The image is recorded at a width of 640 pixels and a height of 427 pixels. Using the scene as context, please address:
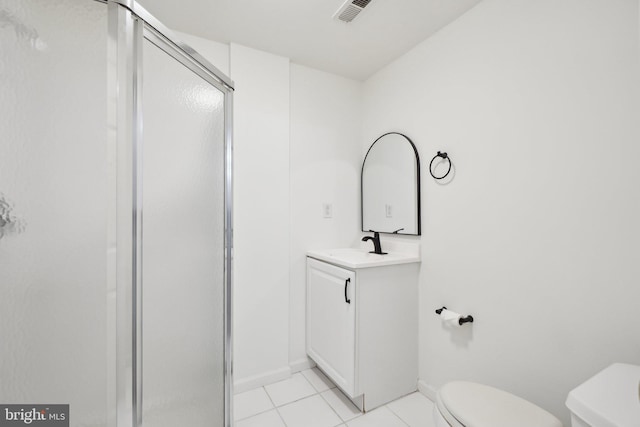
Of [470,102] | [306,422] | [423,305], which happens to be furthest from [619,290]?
[306,422]

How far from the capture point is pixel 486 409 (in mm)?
1021

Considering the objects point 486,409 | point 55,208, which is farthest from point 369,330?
point 55,208

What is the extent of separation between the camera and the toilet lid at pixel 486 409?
96cm

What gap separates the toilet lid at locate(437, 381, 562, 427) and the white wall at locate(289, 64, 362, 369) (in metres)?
1.22

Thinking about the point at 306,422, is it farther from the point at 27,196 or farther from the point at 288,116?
the point at 288,116

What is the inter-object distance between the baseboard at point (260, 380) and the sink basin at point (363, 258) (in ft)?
2.82

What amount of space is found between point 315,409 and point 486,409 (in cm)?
101

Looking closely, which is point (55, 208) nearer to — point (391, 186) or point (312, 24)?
point (312, 24)

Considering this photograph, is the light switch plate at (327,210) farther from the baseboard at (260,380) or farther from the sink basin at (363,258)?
the baseboard at (260,380)

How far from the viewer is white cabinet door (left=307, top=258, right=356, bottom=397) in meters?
1.60

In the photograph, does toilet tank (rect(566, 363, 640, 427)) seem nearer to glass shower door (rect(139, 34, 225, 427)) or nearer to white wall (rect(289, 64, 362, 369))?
glass shower door (rect(139, 34, 225, 427))

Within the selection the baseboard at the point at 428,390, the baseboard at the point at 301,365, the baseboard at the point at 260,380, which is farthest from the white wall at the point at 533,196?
the baseboard at the point at 260,380

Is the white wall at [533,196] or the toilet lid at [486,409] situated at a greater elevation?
the white wall at [533,196]

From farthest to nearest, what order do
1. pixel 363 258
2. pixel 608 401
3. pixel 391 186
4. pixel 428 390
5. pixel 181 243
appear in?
1. pixel 391 186
2. pixel 363 258
3. pixel 428 390
4. pixel 181 243
5. pixel 608 401
